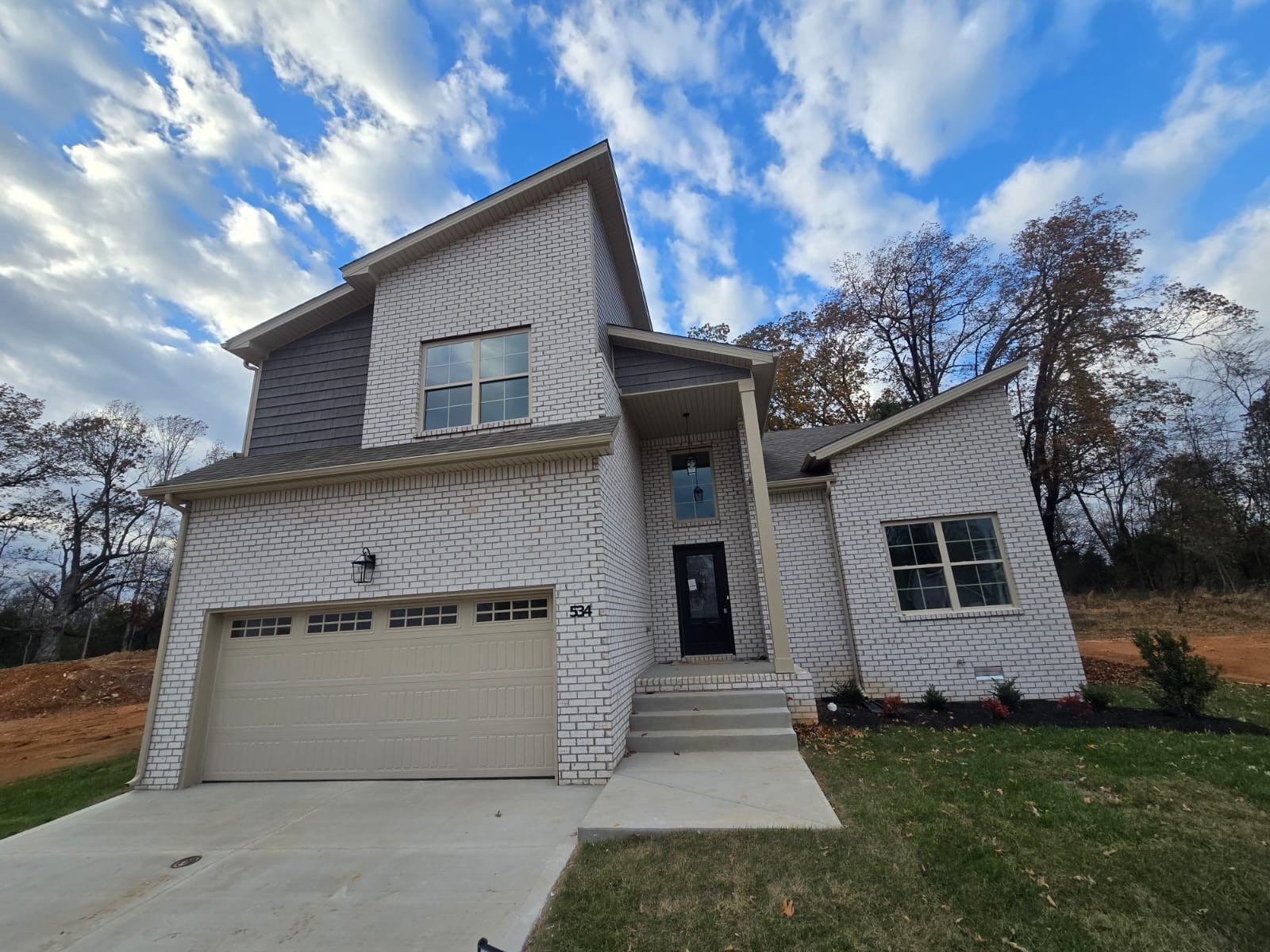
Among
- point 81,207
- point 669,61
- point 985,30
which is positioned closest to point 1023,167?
point 985,30

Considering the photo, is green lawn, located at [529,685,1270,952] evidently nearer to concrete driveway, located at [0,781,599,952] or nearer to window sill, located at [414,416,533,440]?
concrete driveway, located at [0,781,599,952]

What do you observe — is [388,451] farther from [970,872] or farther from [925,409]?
[925,409]

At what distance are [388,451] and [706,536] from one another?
5.64 metres

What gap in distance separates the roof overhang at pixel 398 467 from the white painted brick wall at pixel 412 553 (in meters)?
0.12

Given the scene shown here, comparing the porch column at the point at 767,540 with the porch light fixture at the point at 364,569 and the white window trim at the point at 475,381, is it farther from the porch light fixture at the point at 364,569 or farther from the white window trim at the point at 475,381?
the porch light fixture at the point at 364,569

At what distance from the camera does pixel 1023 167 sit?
14703 mm

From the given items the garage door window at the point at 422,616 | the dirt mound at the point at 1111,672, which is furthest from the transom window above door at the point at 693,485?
the dirt mound at the point at 1111,672

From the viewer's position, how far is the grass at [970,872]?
260 centimetres

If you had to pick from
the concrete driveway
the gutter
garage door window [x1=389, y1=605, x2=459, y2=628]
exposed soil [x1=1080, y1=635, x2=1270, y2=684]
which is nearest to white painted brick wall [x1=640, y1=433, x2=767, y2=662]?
garage door window [x1=389, y1=605, x2=459, y2=628]

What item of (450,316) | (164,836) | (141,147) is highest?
(141,147)

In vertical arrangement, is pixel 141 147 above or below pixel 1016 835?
above

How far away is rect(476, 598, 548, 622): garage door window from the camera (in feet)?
20.1

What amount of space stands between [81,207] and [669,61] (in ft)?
41.1

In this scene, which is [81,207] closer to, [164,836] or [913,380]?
[164,836]
